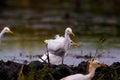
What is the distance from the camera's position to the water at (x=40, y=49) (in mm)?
15516

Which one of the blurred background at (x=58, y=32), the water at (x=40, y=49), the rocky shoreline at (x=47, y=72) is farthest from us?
the blurred background at (x=58, y=32)

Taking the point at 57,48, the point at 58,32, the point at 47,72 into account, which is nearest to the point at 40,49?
the point at 57,48

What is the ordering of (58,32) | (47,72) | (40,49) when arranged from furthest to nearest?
1. (58,32)
2. (40,49)
3. (47,72)

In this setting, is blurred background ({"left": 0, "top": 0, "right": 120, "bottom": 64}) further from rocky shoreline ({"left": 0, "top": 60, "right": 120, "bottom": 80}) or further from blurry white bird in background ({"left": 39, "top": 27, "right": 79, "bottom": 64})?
blurry white bird in background ({"left": 39, "top": 27, "right": 79, "bottom": 64})

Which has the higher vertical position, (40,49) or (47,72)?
(40,49)

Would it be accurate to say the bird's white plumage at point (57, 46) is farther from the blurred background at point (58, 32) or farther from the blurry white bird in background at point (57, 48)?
the blurred background at point (58, 32)

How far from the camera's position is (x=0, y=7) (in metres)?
42.1

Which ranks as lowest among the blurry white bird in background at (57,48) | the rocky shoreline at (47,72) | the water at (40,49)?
the rocky shoreline at (47,72)

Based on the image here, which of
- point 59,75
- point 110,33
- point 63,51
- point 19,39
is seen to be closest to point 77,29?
point 110,33

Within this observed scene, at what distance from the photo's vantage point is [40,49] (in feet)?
57.8

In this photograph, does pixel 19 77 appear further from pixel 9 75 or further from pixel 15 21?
pixel 15 21

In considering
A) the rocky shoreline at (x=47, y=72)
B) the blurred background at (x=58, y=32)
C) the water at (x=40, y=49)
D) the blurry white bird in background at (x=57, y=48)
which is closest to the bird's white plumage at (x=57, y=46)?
the blurry white bird in background at (x=57, y=48)

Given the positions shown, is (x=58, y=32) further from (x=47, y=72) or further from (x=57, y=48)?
(x=47, y=72)

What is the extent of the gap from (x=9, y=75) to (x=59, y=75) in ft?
2.92
